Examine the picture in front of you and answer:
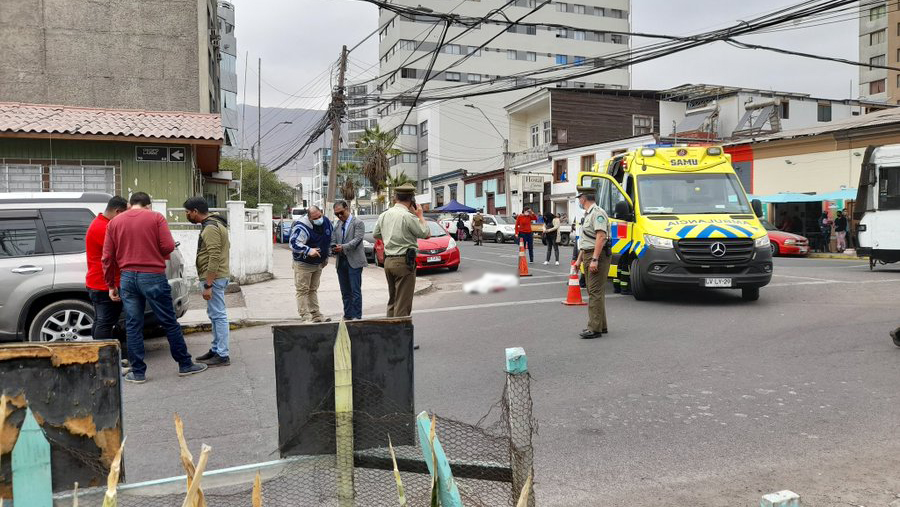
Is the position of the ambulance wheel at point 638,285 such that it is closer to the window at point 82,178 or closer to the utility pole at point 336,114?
the window at point 82,178

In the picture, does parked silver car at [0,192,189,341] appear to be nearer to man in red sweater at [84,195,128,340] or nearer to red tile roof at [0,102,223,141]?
man in red sweater at [84,195,128,340]

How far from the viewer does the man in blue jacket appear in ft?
30.3

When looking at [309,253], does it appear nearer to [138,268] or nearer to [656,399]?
[138,268]

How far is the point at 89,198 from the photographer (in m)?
7.95

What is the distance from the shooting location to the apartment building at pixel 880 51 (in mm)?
62188

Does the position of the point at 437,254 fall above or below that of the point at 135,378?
above

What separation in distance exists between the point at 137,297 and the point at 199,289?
6773 mm

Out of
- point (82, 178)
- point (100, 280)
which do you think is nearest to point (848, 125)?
point (82, 178)

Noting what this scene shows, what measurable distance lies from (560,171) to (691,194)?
3058 cm

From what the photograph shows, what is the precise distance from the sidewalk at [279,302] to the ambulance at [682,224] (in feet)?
14.6

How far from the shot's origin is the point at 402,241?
739 cm

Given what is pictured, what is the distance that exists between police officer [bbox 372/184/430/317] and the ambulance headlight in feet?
15.5

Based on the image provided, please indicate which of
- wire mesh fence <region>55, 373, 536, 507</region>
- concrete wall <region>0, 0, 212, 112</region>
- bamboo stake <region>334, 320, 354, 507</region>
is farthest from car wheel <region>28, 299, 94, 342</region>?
concrete wall <region>0, 0, 212, 112</region>

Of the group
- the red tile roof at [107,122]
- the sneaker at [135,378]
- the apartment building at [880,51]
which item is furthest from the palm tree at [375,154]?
the apartment building at [880,51]
